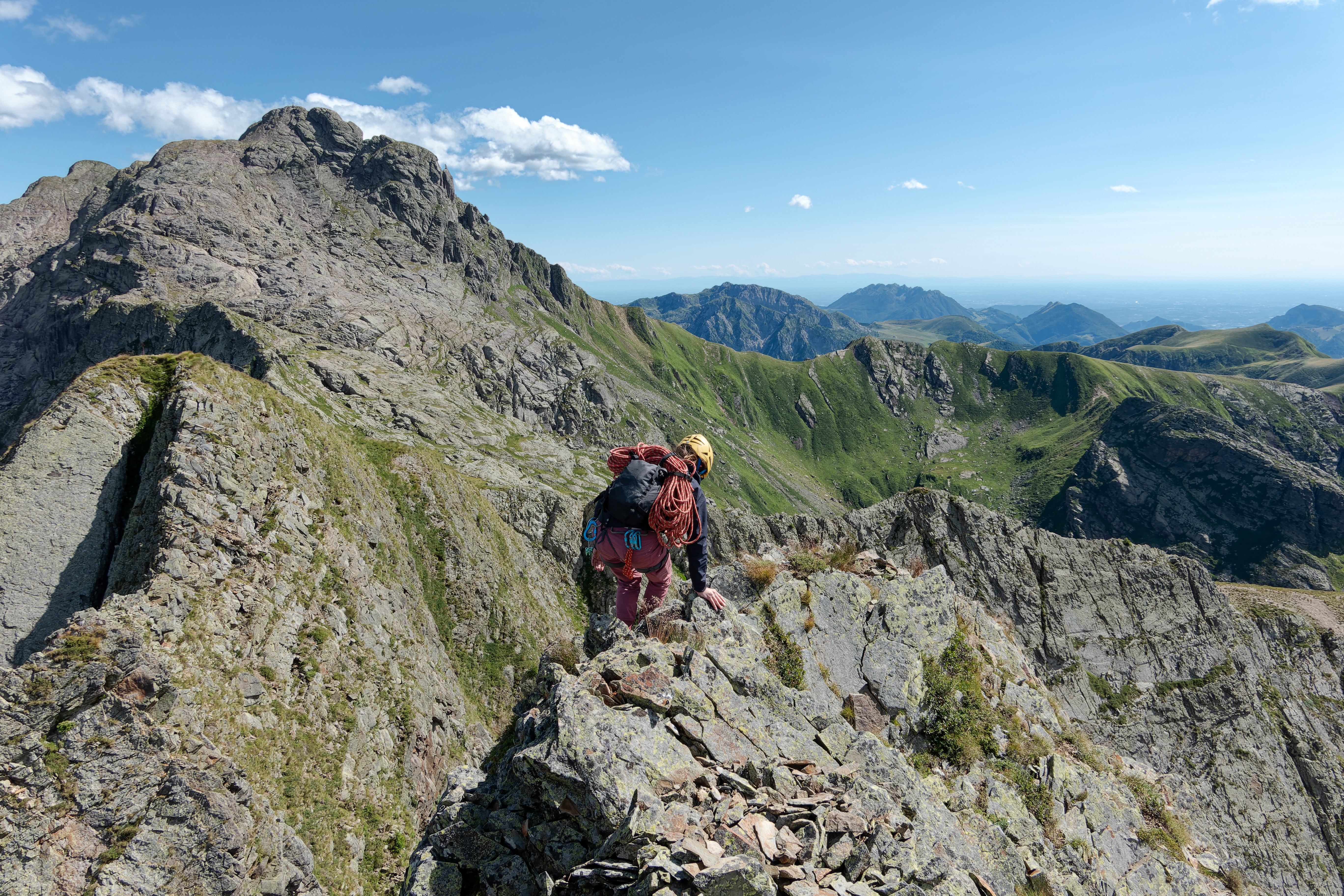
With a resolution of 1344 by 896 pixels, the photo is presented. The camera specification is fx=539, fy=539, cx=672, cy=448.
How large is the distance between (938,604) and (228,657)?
23820 millimetres

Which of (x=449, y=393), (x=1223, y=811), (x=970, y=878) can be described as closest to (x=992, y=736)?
(x=970, y=878)

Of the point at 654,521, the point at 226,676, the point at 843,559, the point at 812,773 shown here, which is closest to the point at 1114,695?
the point at 843,559

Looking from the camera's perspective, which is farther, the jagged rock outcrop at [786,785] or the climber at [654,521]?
the climber at [654,521]

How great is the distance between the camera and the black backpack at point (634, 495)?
11477 mm

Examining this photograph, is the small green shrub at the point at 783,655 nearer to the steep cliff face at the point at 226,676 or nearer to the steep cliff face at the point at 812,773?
the steep cliff face at the point at 812,773

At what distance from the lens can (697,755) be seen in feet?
27.8

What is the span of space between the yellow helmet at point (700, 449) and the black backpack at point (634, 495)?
832 millimetres

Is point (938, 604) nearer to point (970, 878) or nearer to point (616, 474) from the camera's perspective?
point (970, 878)

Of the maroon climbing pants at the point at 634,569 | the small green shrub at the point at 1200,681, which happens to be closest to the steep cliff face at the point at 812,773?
the maroon climbing pants at the point at 634,569

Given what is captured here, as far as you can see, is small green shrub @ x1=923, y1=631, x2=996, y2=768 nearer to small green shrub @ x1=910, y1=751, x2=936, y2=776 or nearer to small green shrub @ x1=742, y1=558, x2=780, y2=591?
small green shrub @ x1=910, y1=751, x2=936, y2=776

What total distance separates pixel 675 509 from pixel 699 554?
1.15 metres

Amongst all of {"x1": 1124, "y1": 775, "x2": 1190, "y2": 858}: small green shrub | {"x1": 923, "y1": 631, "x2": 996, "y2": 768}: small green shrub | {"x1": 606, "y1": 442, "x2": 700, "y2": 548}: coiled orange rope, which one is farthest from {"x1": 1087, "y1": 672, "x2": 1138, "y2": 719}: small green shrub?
{"x1": 606, "y1": 442, "x2": 700, "y2": 548}: coiled orange rope

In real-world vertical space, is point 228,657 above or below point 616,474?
below

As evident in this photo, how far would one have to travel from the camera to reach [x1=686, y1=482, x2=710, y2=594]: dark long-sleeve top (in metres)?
11.5
